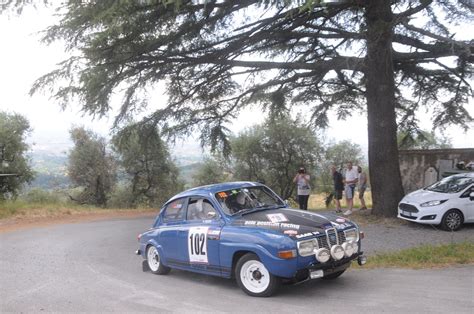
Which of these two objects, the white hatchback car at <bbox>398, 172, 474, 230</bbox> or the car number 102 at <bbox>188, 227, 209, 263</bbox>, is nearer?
the car number 102 at <bbox>188, 227, 209, 263</bbox>

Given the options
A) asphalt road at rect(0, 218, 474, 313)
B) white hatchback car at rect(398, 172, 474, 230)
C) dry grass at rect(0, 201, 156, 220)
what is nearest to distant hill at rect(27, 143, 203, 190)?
dry grass at rect(0, 201, 156, 220)

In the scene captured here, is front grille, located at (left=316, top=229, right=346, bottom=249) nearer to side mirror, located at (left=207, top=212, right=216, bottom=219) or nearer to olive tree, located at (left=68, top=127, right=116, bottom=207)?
side mirror, located at (left=207, top=212, right=216, bottom=219)

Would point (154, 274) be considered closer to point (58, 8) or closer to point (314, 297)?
point (314, 297)

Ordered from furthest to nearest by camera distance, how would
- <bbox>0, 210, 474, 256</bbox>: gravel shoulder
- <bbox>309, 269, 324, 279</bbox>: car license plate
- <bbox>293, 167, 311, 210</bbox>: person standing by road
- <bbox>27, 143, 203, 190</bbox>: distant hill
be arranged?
<bbox>27, 143, 203, 190</bbox>: distant hill → <bbox>293, 167, 311, 210</bbox>: person standing by road → <bbox>0, 210, 474, 256</bbox>: gravel shoulder → <bbox>309, 269, 324, 279</bbox>: car license plate

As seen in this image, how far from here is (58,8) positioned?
12.7 meters

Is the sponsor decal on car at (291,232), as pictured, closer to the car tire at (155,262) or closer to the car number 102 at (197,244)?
the car number 102 at (197,244)

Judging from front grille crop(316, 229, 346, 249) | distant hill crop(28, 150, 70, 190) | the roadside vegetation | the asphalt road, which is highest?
distant hill crop(28, 150, 70, 190)

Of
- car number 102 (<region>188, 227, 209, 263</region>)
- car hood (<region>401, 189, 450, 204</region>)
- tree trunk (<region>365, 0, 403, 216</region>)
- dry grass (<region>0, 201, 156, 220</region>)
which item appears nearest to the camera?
car number 102 (<region>188, 227, 209, 263</region>)

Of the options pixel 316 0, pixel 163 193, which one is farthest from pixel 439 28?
pixel 163 193

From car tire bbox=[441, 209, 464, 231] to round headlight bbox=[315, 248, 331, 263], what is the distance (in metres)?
7.71

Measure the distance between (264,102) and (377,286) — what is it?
45.5 feet

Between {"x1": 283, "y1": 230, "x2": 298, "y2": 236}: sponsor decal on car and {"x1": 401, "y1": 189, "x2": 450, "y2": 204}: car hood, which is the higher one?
{"x1": 401, "y1": 189, "x2": 450, "y2": 204}: car hood

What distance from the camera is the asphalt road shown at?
677 cm

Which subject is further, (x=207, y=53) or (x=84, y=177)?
(x=84, y=177)
